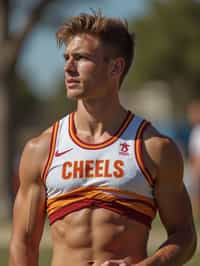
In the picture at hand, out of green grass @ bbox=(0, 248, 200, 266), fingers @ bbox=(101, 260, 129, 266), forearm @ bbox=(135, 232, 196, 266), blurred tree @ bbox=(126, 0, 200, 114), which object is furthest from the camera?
blurred tree @ bbox=(126, 0, 200, 114)

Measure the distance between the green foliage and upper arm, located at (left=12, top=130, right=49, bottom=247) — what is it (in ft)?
162

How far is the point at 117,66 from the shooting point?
566 centimetres

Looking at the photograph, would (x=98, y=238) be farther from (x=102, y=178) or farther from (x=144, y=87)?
(x=144, y=87)

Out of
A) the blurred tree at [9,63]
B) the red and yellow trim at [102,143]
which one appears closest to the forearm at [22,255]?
the red and yellow trim at [102,143]

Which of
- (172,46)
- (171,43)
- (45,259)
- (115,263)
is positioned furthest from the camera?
(171,43)

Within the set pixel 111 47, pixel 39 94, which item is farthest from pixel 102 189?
pixel 39 94

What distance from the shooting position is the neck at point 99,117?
563cm

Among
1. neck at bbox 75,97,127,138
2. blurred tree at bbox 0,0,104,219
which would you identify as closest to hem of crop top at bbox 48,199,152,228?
neck at bbox 75,97,127,138

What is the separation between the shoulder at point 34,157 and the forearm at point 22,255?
33 cm

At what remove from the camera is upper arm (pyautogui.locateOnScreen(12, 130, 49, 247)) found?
18.3 feet

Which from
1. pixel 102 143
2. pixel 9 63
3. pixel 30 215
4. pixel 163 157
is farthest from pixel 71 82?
pixel 9 63

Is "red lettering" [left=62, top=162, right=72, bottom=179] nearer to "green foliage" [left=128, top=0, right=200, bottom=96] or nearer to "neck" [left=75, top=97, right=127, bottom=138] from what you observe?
"neck" [left=75, top=97, right=127, bottom=138]

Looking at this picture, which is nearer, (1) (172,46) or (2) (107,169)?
(2) (107,169)

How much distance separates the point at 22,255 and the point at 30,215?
Result: 19cm
